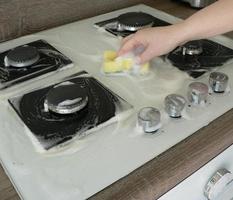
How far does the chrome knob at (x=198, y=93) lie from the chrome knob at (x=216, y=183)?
0.43ft

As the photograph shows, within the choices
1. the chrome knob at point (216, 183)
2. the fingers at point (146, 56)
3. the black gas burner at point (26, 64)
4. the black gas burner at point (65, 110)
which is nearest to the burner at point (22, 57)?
the black gas burner at point (26, 64)

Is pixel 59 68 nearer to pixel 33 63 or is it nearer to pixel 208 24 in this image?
pixel 33 63

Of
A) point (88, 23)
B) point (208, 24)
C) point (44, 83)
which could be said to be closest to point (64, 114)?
point (44, 83)

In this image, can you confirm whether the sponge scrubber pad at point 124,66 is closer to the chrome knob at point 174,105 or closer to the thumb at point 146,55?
the thumb at point 146,55

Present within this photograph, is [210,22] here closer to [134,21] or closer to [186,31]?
[186,31]

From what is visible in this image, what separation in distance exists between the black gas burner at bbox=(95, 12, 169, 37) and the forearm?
0.61 feet

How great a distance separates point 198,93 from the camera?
582mm

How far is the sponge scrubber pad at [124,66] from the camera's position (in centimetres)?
68

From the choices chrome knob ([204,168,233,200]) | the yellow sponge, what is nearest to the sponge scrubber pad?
the yellow sponge

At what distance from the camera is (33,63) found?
0.72 m

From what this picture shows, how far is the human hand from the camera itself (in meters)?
0.67

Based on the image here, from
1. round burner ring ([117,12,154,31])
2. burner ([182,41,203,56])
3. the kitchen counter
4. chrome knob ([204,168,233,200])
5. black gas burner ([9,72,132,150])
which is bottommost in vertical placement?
chrome knob ([204,168,233,200])

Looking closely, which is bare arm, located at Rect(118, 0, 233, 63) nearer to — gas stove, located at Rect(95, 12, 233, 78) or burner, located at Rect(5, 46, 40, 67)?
gas stove, located at Rect(95, 12, 233, 78)

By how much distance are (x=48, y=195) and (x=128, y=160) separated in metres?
0.13
